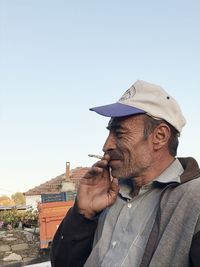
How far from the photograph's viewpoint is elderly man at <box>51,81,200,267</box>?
1.63 meters

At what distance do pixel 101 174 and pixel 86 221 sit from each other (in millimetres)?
287

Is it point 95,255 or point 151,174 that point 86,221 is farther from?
point 151,174

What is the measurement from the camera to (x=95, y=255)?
74.7 inches

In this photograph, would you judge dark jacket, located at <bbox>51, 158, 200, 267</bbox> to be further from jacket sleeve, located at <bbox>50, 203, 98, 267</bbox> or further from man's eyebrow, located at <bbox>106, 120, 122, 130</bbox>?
man's eyebrow, located at <bbox>106, 120, 122, 130</bbox>

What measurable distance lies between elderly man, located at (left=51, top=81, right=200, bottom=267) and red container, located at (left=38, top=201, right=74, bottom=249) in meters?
5.99

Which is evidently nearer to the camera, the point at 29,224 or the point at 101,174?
the point at 101,174

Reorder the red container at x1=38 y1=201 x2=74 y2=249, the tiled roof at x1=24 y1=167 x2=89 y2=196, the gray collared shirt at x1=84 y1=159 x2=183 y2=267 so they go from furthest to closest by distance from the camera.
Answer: the tiled roof at x1=24 y1=167 x2=89 y2=196 < the red container at x1=38 y1=201 x2=74 y2=249 < the gray collared shirt at x1=84 y1=159 x2=183 y2=267

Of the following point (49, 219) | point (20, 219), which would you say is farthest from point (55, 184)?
point (49, 219)

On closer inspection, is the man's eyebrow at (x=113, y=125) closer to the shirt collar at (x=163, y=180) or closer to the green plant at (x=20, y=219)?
the shirt collar at (x=163, y=180)

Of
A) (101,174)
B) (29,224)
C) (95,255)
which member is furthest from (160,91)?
(29,224)

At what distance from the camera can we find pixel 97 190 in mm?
2164

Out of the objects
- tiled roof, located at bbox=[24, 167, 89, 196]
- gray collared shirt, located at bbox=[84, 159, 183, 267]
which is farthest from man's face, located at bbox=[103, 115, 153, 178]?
tiled roof, located at bbox=[24, 167, 89, 196]

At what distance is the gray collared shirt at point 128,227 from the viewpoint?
1748 mm

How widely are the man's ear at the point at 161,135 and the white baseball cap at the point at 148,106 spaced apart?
0.04 meters
